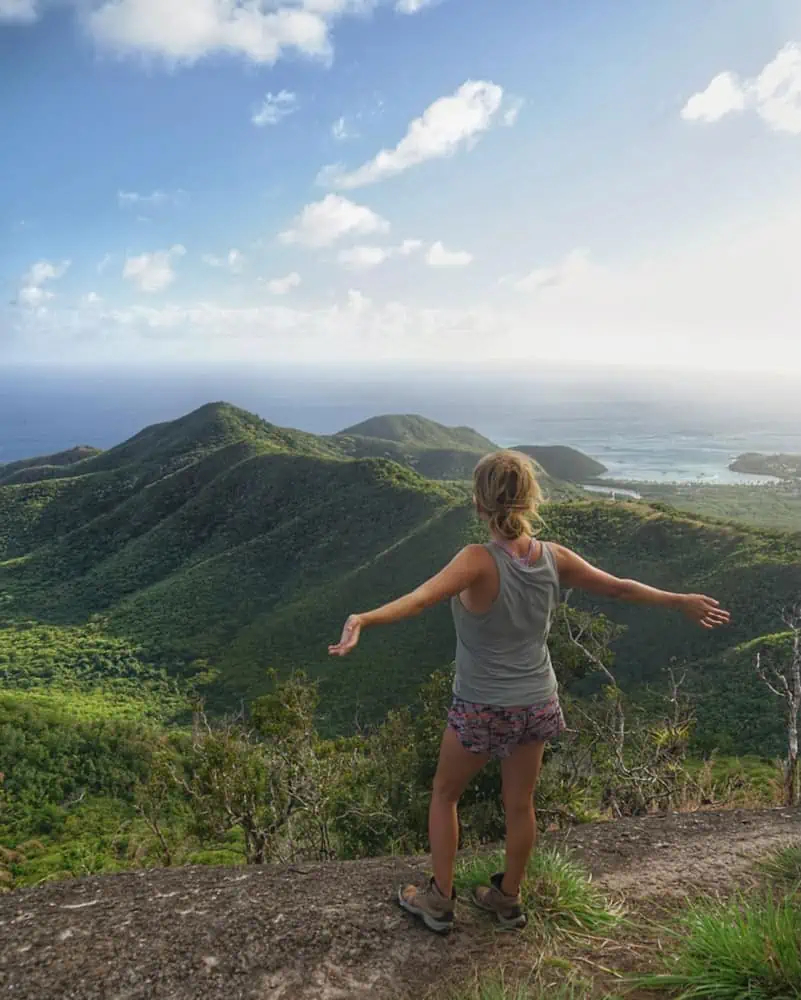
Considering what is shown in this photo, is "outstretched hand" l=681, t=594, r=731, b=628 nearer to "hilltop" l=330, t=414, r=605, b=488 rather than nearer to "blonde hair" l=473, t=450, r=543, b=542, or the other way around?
"blonde hair" l=473, t=450, r=543, b=542

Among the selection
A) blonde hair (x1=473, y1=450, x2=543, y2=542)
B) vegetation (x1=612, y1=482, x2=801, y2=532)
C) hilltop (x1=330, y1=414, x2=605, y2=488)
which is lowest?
vegetation (x1=612, y1=482, x2=801, y2=532)

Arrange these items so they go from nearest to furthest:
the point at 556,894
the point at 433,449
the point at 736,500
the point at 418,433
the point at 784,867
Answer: the point at 556,894 < the point at 784,867 < the point at 736,500 < the point at 433,449 < the point at 418,433

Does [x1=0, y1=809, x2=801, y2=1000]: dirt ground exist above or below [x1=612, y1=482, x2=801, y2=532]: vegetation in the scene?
above

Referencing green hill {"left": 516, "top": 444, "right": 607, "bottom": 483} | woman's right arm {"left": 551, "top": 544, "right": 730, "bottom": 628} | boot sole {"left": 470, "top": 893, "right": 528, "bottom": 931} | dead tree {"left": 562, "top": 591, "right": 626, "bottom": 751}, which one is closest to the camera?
woman's right arm {"left": 551, "top": 544, "right": 730, "bottom": 628}

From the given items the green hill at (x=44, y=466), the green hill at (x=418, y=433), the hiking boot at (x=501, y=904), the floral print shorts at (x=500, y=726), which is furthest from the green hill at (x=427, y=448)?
the floral print shorts at (x=500, y=726)

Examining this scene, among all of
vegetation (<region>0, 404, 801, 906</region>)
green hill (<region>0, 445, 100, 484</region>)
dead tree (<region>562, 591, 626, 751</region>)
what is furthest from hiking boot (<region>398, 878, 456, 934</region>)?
green hill (<region>0, 445, 100, 484</region>)

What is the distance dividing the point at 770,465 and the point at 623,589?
158517 millimetres

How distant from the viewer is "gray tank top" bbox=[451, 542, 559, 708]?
8.57 ft

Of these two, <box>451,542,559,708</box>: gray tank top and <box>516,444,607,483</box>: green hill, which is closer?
<box>451,542,559,708</box>: gray tank top

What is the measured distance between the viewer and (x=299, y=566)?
151ft

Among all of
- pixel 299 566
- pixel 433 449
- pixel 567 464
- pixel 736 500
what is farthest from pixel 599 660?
pixel 567 464

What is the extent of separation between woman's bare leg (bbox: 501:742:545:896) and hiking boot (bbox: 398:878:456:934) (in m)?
0.29

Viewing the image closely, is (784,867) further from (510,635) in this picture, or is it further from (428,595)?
(428,595)

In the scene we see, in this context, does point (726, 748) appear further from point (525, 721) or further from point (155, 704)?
point (155, 704)
